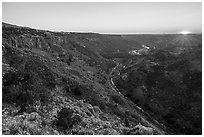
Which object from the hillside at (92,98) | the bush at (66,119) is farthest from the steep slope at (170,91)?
the bush at (66,119)

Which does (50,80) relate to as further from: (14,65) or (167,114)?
(167,114)

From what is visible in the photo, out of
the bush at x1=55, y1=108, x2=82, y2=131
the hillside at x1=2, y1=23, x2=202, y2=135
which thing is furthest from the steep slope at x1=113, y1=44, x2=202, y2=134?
the bush at x1=55, y1=108, x2=82, y2=131

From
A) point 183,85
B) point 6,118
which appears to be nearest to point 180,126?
point 183,85

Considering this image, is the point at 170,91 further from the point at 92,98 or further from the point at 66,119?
the point at 66,119

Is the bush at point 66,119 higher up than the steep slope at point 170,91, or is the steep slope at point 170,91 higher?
the bush at point 66,119

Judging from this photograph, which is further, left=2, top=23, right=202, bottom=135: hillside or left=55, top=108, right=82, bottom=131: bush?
left=2, top=23, right=202, bottom=135: hillside

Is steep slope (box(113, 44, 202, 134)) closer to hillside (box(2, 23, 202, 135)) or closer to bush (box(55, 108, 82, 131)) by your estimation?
hillside (box(2, 23, 202, 135))

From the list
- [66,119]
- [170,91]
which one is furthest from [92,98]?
[170,91]

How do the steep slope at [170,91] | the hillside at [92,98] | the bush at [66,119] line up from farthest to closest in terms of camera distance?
1. the steep slope at [170,91]
2. the hillside at [92,98]
3. the bush at [66,119]

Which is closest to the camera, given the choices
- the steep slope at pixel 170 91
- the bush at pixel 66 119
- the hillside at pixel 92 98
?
the bush at pixel 66 119

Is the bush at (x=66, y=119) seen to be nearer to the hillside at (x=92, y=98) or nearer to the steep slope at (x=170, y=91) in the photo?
the hillside at (x=92, y=98)

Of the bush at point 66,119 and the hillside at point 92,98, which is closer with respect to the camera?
the bush at point 66,119
